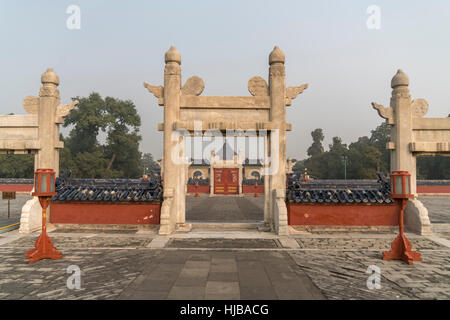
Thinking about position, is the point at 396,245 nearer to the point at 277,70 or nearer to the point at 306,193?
the point at 306,193

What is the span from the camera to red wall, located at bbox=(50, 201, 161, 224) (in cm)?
903

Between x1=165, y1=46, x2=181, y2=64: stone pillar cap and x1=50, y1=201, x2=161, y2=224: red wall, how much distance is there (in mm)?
4722

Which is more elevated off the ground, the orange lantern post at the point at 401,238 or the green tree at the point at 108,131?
the green tree at the point at 108,131

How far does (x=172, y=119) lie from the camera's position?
8867mm

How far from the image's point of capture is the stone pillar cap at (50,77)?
933 centimetres

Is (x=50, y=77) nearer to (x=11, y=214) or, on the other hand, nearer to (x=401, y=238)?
(x=11, y=214)

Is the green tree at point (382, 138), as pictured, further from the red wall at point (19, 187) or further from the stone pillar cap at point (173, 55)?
the red wall at point (19, 187)

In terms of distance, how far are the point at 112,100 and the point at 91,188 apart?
36.7m

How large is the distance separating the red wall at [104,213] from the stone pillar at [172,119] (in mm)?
785

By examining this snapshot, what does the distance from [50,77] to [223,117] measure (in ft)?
19.8

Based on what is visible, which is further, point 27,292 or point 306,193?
point 306,193

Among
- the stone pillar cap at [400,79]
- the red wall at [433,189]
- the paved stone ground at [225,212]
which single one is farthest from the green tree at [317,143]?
the stone pillar cap at [400,79]

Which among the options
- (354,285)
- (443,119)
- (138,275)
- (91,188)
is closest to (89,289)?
(138,275)

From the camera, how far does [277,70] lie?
8.94 m
